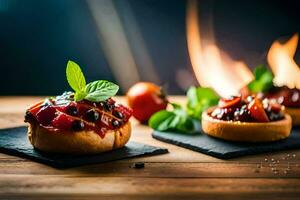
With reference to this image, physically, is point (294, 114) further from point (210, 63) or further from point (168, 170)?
point (210, 63)

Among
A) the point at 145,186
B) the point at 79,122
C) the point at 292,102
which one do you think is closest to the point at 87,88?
the point at 79,122

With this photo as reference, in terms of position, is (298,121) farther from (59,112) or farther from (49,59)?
(49,59)

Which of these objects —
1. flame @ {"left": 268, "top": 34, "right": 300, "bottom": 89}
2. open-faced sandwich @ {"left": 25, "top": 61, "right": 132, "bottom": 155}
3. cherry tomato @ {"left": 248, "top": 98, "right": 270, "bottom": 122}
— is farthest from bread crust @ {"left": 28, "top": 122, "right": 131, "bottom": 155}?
flame @ {"left": 268, "top": 34, "right": 300, "bottom": 89}

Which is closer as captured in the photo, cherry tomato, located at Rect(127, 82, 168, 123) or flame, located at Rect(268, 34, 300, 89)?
cherry tomato, located at Rect(127, 82, 168, 123)

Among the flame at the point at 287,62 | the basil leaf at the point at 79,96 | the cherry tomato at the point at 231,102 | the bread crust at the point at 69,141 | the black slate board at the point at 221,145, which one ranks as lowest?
the black slate board at the point at 221,145

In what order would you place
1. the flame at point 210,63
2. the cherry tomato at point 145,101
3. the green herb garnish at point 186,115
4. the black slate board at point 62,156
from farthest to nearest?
1. the flame at point 210,63
2. the cherry tomato at point 145,101
3. the green herb garnish at point 186,115
4. the black slate board at point 62,156

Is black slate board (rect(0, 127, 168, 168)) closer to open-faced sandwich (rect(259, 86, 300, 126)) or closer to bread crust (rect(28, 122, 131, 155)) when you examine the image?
bread crust (rect(28, 122, 131, 155))

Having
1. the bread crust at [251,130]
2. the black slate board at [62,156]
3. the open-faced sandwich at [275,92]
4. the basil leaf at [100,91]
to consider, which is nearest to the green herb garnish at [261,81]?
the open-faced sandwich at [275,92]

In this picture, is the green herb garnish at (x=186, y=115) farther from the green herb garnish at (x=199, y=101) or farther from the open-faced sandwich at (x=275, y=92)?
the open-faced sandwich at (x=275, y=92)
